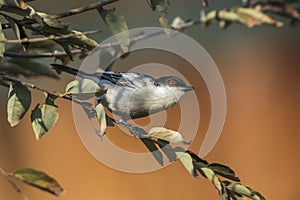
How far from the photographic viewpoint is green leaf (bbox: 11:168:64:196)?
29.3 inches

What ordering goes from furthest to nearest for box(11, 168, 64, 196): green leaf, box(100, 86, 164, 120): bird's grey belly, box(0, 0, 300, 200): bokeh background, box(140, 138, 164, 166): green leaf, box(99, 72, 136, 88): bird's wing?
box(0, 0, 300, 200): bokeh background < box(99, 72, 136, 88): bird's wing < box(100, 86, 164, 120): bird's grey belly < box(140, 138, 164, 166): green leaf < box(11, 168, 64, 196): green leaf

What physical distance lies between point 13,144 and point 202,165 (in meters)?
2.83

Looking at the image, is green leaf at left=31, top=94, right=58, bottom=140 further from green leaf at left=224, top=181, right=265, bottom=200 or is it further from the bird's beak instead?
the bird's beak

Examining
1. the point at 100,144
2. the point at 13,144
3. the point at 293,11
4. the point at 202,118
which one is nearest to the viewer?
the point at 293,11

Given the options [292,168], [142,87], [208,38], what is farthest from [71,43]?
[208,38]

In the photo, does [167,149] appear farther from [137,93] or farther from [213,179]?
[137,93]

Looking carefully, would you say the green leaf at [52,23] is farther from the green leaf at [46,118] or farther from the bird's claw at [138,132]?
the bird's claw at [138,132]

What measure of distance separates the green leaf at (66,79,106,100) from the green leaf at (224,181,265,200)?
24 cm

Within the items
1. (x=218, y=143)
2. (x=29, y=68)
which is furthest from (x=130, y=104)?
(x=218, y=143)

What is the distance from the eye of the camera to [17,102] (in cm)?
92

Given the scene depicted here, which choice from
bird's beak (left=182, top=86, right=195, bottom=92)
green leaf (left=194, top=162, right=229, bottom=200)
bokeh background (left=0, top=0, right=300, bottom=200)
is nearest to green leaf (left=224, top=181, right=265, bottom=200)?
green leaf (left=194, top=162, right=229, bottom=200)

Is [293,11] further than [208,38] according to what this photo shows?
No

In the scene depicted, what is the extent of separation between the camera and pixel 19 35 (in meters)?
0.97

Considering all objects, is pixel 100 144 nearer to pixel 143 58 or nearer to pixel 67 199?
pixel 67 199
